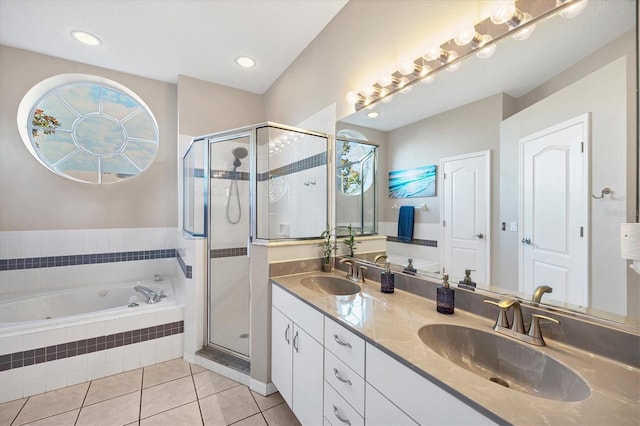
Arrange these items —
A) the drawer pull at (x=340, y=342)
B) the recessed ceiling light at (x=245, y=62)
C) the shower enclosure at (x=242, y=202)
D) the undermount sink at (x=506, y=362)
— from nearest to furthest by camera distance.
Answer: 1. the undermount sink at (x=506, y=362)
2. the drawer pull at (x=340, y=342)
3. the shower enclosure at (x=242, y=202)
4. the recessed ceiling light at (x=245, y=62)

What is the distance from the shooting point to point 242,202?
2.53 meters

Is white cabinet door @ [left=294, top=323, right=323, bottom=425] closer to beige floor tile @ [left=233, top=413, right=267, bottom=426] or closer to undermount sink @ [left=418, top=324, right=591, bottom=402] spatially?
beige floor tile @ [left=233, top=413, right=267, bottom=426]

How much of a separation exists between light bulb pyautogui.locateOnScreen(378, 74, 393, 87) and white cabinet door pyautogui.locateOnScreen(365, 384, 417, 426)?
1612mm

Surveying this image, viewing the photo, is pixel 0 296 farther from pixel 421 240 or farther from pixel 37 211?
pixel 421 240

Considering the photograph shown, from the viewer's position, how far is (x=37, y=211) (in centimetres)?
263

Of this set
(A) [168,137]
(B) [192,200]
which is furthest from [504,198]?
(A) [168,137]

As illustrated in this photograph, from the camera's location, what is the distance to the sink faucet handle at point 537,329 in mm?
882

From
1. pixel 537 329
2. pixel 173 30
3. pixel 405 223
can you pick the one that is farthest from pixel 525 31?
pixel 173 30

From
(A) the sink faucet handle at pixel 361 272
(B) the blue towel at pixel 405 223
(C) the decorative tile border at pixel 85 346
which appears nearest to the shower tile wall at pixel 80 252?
(C) the decorative tile border at pixel 85 346

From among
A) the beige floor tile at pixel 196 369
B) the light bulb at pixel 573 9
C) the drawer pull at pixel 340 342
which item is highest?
the light bulb at pixel 573 9

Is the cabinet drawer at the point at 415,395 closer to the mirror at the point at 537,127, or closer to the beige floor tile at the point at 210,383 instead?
the mirror at the point at 537,127

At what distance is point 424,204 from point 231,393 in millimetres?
1867

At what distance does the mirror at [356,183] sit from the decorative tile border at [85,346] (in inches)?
70.3

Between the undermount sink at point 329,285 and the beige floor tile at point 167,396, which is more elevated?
the undermount sink at point 329,285
